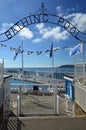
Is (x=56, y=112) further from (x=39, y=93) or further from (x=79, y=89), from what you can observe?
(x=39, y=93)

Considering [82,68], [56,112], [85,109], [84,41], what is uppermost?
[84,41]

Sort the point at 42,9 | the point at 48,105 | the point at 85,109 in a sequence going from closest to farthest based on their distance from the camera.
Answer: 1. the point at 85,109
2. the point at 42,9
3. the point at 48,105

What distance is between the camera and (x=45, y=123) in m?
6.13

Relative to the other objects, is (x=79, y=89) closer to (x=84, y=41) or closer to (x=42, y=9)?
(x=84, y=41)

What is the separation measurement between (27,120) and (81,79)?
307cm

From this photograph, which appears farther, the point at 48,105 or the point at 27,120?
the point at 48,105

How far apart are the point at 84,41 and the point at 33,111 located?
13.5 feet

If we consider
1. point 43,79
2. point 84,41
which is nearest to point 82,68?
point 84,41

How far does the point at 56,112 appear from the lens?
10023mm

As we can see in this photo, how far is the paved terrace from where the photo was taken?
5.93 meters

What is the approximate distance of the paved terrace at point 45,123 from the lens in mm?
5926

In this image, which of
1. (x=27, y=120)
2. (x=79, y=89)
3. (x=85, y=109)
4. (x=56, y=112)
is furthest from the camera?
(x=56, y=112)

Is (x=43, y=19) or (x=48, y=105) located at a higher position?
(x=43, y=19)

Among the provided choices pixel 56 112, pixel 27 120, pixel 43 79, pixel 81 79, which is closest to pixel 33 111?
pixel 56 112
